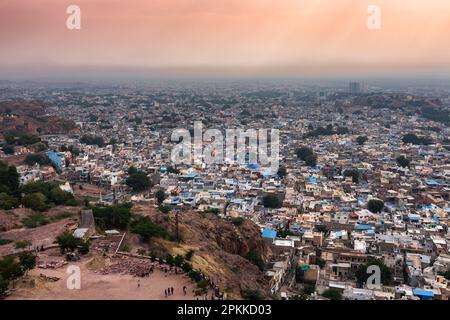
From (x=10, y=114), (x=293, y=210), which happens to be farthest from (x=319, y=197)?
(x=10, y=114)

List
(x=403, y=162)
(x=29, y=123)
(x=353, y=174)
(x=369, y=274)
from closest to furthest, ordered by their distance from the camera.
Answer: (x=369, y=274), (x=353, y=174), (x=403, y=162), (x=29, y=123)

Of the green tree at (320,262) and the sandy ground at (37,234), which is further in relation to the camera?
the green tree at (320,262)

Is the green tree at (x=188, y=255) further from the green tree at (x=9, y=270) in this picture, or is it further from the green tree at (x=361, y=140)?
the green tree at (x=361, y=140)

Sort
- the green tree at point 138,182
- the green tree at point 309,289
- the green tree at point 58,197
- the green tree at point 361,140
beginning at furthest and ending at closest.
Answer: the green tree at point 361,140, the green tree at point 138,182, the green tree at point 58,197, the green tree at point 309,289

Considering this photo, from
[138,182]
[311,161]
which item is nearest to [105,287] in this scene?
[138,182]

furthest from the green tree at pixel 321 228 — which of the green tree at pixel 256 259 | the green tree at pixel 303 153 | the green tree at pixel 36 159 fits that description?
the green tree at pixel 36 159

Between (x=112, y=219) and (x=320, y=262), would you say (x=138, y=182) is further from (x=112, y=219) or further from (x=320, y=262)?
(x=320, y=262)
